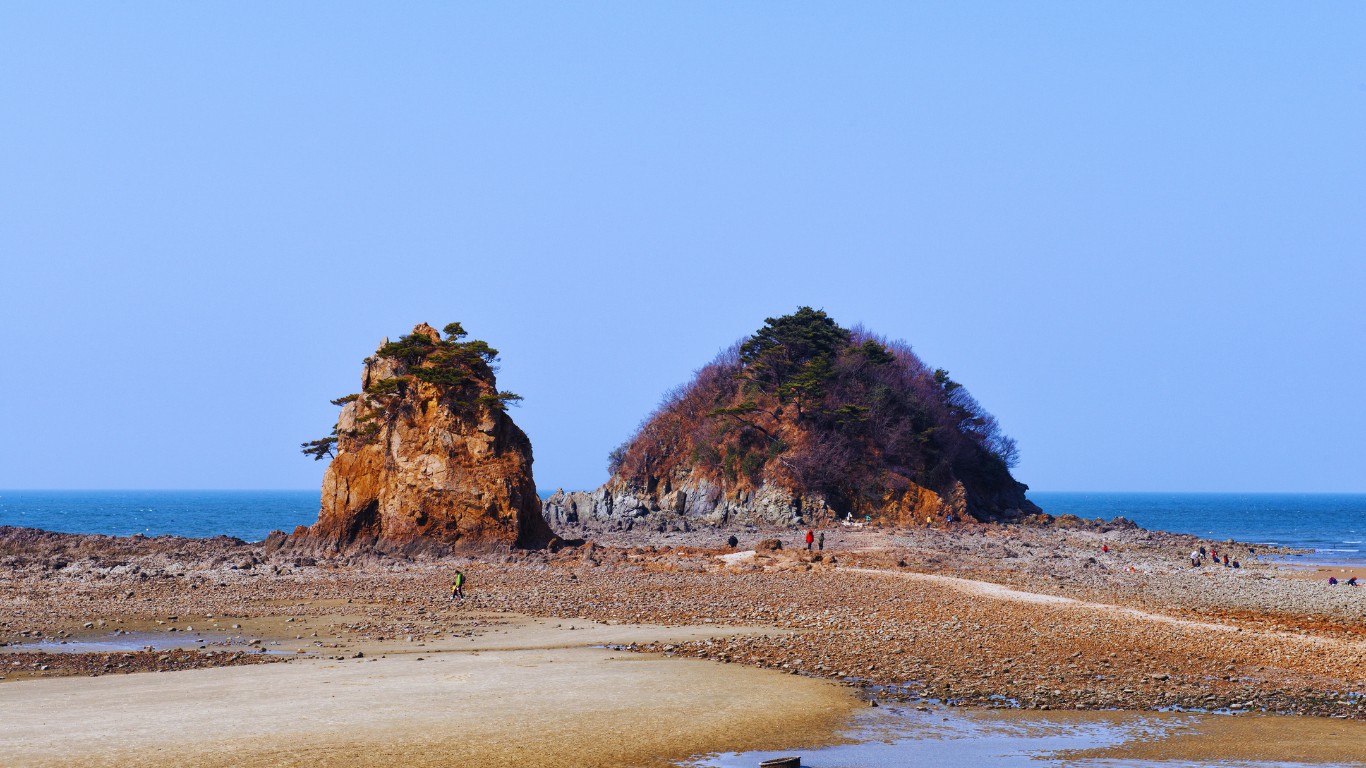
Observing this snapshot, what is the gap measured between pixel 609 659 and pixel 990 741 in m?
7.23

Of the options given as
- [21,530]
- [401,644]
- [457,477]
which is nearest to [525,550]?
[457,477]

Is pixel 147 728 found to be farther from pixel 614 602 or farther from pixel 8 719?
pixel 614 602

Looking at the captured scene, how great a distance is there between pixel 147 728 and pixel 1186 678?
1431 centimetres

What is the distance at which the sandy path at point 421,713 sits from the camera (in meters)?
12.1

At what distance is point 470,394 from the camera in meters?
42.0

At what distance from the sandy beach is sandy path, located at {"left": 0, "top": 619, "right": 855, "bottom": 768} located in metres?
0.05

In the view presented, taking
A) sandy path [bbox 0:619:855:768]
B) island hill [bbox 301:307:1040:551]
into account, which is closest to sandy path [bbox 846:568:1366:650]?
sandy path [bbox 0:619:855:768]

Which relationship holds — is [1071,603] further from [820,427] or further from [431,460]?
[820,427]

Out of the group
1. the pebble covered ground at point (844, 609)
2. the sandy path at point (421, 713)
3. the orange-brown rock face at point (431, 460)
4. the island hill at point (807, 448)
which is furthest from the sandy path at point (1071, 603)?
the island hill at point (807, 448)

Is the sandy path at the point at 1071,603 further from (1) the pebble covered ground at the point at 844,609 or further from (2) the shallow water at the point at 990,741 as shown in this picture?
(2) the shallow water at the point at 990,741

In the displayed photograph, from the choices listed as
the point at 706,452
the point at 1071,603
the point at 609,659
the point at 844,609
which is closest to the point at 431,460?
the point at 844,609

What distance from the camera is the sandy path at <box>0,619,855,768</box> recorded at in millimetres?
12125

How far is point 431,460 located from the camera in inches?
1619

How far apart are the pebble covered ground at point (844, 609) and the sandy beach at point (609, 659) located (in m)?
0.10
